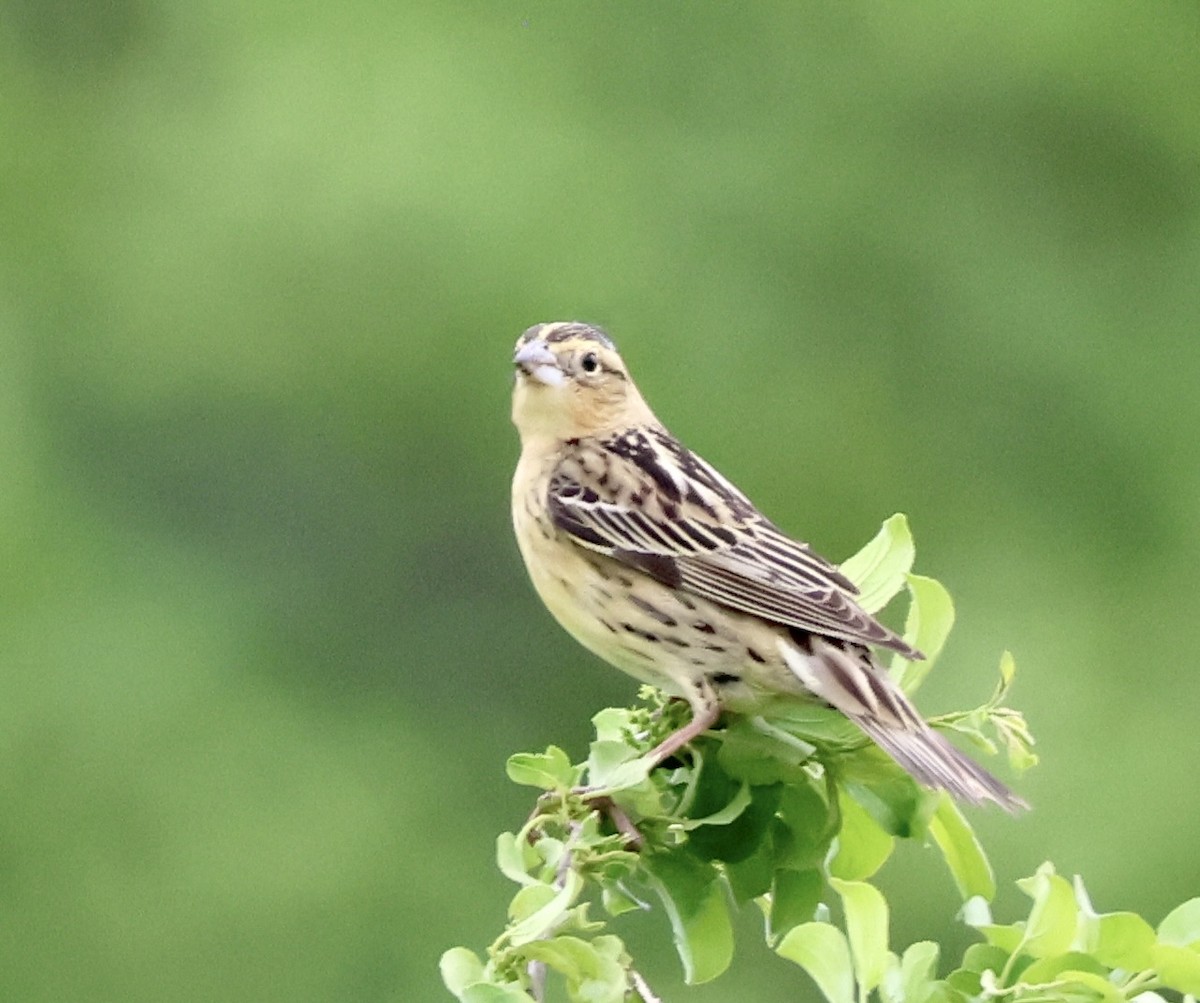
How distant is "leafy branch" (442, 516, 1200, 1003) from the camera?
2143mm

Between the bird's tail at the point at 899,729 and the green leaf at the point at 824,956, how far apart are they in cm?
24

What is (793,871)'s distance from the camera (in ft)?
8.22

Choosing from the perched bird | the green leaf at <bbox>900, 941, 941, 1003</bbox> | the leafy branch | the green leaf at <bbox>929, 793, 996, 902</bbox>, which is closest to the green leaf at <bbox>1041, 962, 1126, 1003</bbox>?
the leafy branch

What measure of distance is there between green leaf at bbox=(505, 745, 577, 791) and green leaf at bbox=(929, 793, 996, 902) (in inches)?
16.1

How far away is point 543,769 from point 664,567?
124cm

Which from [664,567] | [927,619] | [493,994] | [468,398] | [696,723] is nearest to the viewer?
[493,994]

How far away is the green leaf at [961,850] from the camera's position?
244 centimetres

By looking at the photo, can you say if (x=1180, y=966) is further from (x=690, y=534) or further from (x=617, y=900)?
(x=690, y=534)

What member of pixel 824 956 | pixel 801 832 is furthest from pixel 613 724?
pixel 824 956

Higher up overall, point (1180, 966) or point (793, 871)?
point (1180, 966)

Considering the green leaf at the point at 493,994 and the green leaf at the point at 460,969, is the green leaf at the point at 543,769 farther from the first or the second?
the green leaf at the point at 493,994

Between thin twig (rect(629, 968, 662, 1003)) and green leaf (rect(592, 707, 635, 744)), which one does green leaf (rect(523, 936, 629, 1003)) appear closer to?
thin twig (rect(629, 968, 662, 1003))

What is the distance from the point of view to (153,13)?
1247 centimetres

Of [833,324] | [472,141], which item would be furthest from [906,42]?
[472,141]
